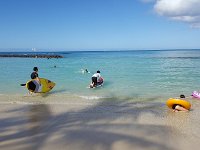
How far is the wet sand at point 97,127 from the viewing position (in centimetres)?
773

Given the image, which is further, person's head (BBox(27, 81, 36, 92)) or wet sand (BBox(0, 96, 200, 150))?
person's head (BBox(27, 81, 36, 92))

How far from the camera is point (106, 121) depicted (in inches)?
406

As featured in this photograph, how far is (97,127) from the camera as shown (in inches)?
374

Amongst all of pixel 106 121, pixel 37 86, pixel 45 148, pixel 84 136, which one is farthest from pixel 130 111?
pixel 37 86

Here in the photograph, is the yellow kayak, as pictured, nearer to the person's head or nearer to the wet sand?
the person's head

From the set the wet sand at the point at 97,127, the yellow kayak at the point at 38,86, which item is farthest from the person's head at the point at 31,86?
the wet sand at the point at 97,127

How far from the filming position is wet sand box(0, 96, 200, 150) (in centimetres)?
773

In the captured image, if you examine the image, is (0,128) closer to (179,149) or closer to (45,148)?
(45,148)

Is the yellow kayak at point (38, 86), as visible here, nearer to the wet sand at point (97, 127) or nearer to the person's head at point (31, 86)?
the person's head at point (31, 86)

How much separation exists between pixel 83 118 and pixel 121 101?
4377mm

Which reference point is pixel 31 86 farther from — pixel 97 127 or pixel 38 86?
pixel 97 127

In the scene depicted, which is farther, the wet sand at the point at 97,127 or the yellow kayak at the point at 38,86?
the yellow kayak at the point at 38,86

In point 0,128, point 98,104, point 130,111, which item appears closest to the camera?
point 0,128

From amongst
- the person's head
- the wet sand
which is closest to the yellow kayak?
the person's head
